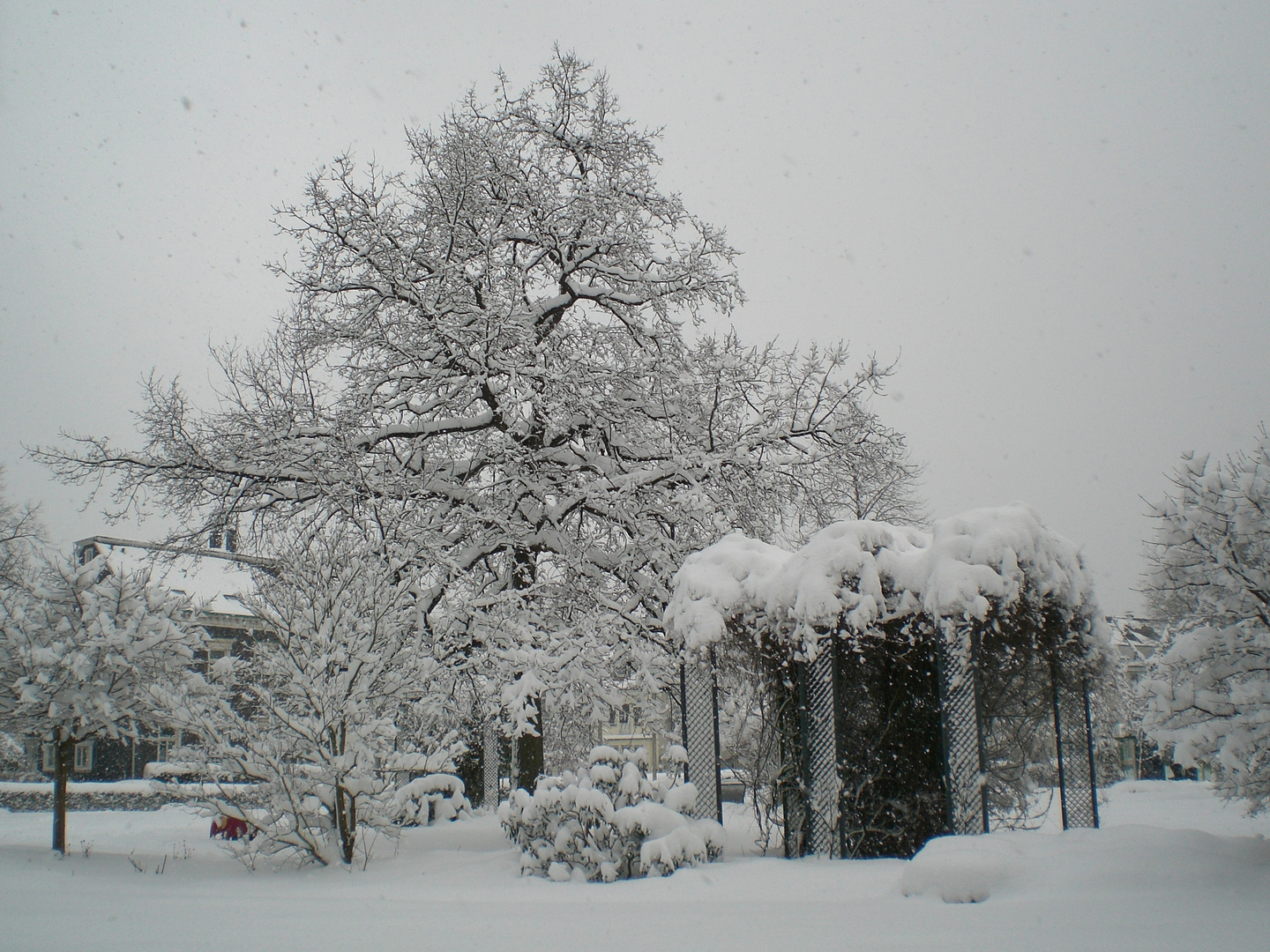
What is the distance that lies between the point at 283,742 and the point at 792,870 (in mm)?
5006

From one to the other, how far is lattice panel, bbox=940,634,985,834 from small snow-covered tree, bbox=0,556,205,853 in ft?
28.8

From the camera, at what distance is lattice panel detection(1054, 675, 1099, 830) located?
9133 millimetres

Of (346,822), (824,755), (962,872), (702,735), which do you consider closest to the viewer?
(962,872)

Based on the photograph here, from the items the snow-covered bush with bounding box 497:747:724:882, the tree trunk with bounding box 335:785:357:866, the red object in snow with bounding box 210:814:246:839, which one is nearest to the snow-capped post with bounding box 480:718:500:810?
the red object in snow with bounding box 210:814:246:839

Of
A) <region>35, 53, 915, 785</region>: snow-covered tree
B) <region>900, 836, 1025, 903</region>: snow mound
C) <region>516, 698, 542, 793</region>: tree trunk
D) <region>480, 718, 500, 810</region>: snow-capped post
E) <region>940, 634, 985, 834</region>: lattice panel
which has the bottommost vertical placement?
<region>480, 718, 500, 810</region>: snow-capped post

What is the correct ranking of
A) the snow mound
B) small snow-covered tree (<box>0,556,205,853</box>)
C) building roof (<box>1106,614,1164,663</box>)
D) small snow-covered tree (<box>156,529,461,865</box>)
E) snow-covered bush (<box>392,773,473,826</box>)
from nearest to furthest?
1. the snow mound
2. small snow-covered tree (<box>156,529,461,865</box>)
3. small snow-covered tree (<box>0,556,205,853</box>)
4. snow-covered bush (<box>392,773,473,826</box>)
5. building roof (<box>1106,614,1164,663</box>)

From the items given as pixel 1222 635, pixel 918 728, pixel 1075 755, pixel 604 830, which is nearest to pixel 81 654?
pixel 604 830

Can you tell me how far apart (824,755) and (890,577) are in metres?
1.89

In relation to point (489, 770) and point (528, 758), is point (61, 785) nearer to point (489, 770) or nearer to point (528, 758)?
point (528, 758)

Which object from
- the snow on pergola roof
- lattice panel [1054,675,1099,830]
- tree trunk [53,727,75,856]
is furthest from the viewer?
tree trunk [53,727,75,856]

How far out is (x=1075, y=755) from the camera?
30.4ft

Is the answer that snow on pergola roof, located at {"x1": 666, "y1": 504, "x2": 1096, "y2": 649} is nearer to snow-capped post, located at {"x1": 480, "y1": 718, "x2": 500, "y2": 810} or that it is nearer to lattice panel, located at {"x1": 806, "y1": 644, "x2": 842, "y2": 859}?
lattice panel, located at {"x1": 806, "y1": 644, "x2": 842, "y2": 859}

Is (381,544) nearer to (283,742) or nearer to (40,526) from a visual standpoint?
(283,742)

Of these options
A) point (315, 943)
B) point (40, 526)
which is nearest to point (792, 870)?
point (315, 943)
